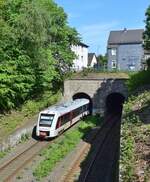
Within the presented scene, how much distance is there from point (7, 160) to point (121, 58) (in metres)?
66.3

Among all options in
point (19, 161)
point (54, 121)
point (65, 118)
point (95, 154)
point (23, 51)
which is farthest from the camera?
point (23, 51)

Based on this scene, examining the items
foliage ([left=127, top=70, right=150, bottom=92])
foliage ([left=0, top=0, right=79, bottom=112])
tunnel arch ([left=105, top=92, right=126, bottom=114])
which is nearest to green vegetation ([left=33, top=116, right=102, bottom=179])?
foliage ([left=0, top=0, right=79, bottom=112])

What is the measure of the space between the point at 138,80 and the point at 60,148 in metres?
20.4

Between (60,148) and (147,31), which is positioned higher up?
(147,31)

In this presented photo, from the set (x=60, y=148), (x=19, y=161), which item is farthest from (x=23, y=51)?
(x=19, y=161)

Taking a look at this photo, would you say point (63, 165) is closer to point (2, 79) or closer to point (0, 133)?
point (0, 133)

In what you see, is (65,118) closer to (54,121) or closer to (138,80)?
(54,121)

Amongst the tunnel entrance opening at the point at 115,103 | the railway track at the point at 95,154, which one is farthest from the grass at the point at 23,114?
the tunnel entrance opening at the point at 115,103

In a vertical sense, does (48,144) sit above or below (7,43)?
→ below

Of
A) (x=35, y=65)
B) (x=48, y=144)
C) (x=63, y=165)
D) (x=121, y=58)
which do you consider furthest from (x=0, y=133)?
(x=121, y=58)

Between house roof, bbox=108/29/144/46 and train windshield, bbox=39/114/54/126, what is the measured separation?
192 feet

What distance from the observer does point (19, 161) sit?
30297 mm

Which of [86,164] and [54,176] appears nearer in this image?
[54,176]

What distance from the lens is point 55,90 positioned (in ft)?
177
